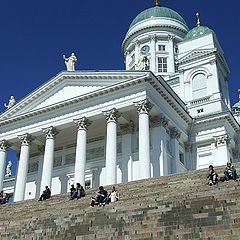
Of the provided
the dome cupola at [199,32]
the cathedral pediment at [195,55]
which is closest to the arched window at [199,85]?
the cathedral pediment at [195,55]

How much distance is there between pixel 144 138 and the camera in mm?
32375

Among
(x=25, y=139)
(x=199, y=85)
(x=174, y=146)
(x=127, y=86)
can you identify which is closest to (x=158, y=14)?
(x=199, y=85)

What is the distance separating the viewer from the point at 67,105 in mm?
37438

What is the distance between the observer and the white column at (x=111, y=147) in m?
32.0

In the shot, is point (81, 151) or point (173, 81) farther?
point (173, 81)

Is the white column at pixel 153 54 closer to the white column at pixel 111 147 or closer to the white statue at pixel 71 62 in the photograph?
the white statue at pixel 71 62

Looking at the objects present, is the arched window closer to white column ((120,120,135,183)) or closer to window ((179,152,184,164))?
window ((179,152,184,164))

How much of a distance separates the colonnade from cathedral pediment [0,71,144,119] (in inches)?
101

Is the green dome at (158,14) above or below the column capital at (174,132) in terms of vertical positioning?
above

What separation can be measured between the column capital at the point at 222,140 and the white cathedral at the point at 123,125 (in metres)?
0.09

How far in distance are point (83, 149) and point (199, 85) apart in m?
15.9

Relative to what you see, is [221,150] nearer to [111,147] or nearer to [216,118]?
[216,118]

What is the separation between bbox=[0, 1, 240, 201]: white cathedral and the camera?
34481 mm

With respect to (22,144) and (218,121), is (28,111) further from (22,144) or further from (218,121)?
(218,121)
